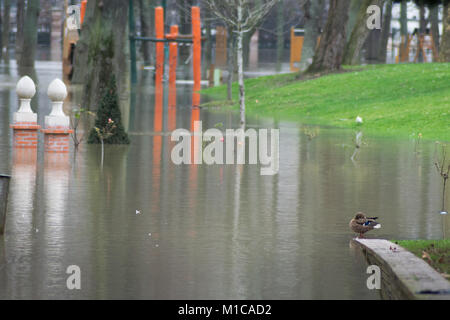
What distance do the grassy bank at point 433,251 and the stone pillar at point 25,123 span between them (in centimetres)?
884

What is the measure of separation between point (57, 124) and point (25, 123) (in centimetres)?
76

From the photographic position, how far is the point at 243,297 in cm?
827

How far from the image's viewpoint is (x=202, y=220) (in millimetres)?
11789

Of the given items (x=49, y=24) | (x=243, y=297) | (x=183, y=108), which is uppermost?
(x=49, y=24)

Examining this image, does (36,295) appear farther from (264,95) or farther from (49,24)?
(49,24)

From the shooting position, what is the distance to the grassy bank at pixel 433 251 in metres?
8.81

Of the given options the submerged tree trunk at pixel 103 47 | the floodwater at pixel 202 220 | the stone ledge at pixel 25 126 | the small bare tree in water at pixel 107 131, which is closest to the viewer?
the floodwater at pixel 202 220

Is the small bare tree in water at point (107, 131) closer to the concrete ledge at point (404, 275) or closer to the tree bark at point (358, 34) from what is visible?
the concrete ledge at point (404, 275)

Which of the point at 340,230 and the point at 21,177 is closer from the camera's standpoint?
the point at 340,230

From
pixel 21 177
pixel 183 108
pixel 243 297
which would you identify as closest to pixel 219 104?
pixel 183 108

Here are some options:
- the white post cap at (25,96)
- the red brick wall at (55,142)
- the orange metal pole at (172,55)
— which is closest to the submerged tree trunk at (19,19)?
the orange metal pole at (172,55)

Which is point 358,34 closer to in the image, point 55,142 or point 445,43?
point 445,43
